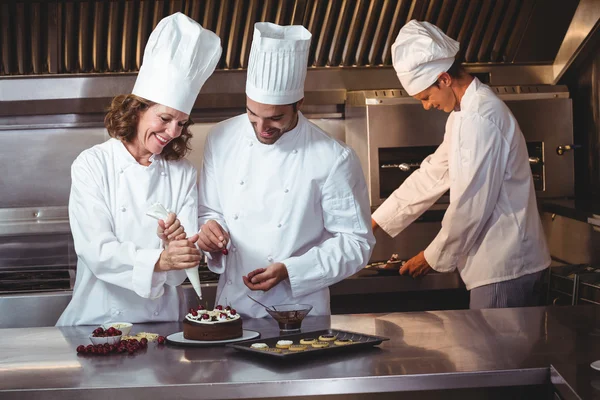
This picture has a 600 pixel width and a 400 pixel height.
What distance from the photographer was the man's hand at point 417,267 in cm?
361

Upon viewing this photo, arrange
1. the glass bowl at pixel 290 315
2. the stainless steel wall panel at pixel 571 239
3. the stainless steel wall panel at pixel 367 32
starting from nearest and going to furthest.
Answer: the glass bowl at pixel 290 315 → the stainless steel wall panel at pixel 571 239 → the stainless steel wall panel at pixel 367 32

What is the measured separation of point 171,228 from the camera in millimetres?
2383

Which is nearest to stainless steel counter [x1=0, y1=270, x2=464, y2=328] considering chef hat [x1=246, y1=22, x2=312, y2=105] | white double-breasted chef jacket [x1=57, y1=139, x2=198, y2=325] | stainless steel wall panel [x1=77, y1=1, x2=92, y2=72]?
white double-breasted chef jacket [x1=57, y1=139, x2=198, y2=325]

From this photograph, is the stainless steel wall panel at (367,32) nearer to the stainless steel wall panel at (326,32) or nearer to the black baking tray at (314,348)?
the stainless steel wall panel at (326,32)

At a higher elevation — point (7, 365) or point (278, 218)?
point (278, 218)

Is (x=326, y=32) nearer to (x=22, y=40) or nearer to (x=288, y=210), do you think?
(x=22, y=40)

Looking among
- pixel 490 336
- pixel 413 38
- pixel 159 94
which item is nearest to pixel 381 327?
pixel 490 336

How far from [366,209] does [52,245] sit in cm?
235

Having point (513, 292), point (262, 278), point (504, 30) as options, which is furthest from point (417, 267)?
point (504, 30)

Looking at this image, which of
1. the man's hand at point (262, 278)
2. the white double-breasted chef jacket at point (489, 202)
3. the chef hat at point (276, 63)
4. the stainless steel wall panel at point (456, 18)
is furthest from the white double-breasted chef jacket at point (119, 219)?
the stainless steel wall panel at point (456, 18)

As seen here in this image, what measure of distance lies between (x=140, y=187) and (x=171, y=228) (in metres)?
0.30

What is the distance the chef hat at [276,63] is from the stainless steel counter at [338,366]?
2.47 feet

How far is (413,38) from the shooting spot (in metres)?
3.38

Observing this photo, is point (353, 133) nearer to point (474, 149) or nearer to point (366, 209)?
point (474, 149)
